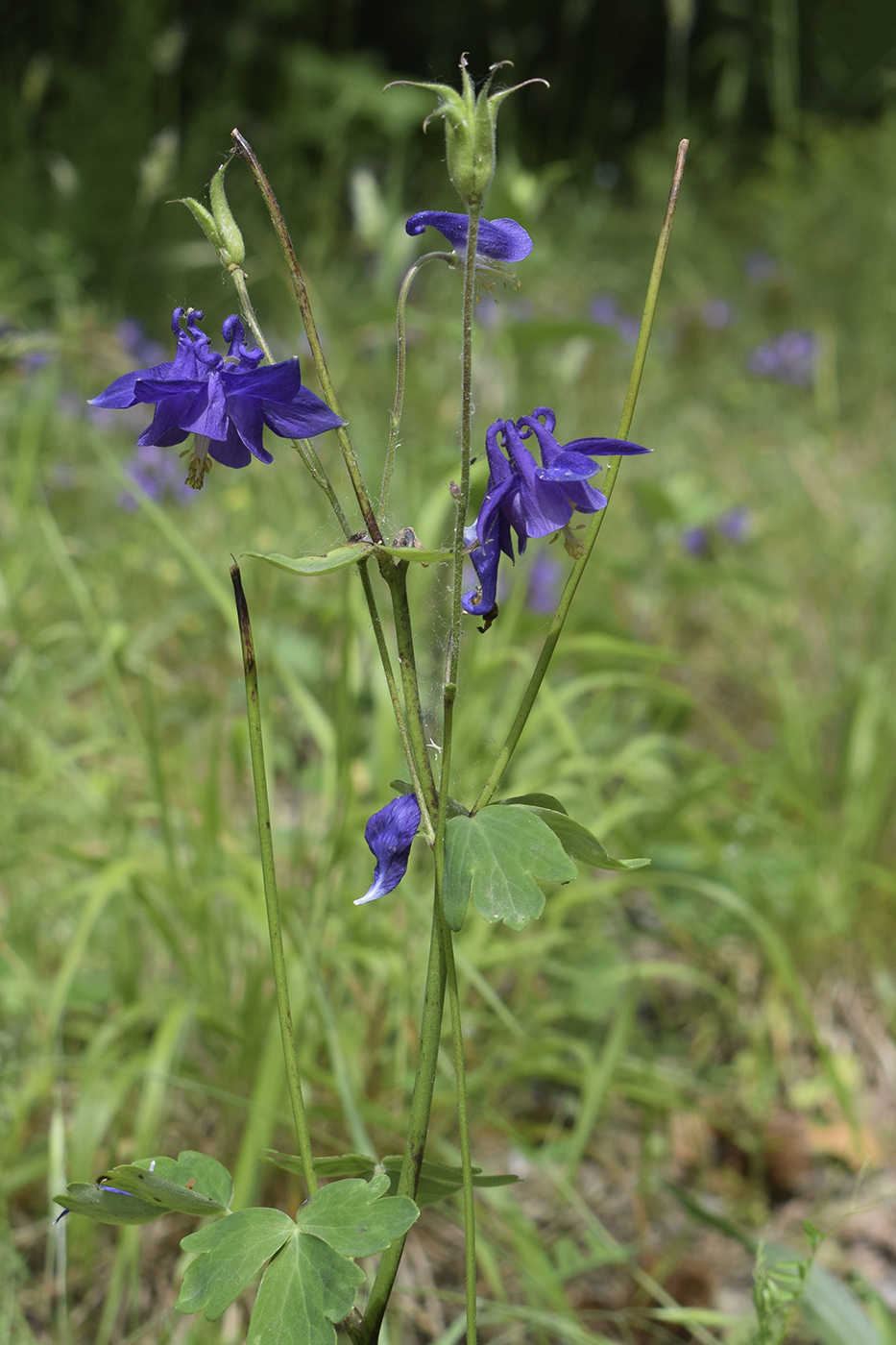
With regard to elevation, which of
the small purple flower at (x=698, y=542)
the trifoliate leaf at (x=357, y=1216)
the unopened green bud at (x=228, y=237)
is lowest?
the trifoliate leaf at (x=357, y=1216)

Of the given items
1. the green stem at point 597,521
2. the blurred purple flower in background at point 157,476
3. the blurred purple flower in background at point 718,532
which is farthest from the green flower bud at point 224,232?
the blurred purple flower in background at point 718,532

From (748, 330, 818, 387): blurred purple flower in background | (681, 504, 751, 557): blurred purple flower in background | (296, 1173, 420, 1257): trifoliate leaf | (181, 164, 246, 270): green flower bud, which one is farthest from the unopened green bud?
(748, 330, 818, 387): blurred purple flower in background

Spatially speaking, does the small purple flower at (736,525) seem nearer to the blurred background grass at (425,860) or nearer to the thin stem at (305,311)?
the blurred background grass at (425,860)

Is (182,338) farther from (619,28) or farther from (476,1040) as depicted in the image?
(619,28)

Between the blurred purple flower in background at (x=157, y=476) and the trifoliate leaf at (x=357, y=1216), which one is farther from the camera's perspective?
the blurred purple flower in background at (x=157, y=476)

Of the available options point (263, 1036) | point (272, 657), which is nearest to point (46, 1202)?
point (263, 1036)

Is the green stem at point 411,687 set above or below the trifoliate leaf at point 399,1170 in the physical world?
above

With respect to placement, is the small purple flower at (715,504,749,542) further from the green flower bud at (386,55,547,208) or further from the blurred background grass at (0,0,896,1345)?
the green flower bud at (386,55,547,208)

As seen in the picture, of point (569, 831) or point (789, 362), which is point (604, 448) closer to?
point (569, 831)
